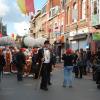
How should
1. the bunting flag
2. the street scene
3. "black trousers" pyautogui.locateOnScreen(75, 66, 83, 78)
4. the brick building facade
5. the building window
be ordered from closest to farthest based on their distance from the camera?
the street scene < "black trousers" pyautogui.locateOnScreen(75, 66, 83, 78) < the bunting flag < the brick building facade < the building window

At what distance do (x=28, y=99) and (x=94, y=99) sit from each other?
213cm

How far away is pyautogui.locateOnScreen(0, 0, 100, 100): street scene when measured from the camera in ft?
56.6

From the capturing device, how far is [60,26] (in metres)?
59.7

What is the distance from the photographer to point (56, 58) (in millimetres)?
50156

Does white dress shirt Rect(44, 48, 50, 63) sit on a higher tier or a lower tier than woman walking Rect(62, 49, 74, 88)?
higher

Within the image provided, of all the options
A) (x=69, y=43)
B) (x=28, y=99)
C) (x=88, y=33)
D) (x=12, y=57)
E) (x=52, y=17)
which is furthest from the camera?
(x=52, y=17)

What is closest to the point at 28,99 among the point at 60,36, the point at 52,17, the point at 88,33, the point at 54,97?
the point at 54,97

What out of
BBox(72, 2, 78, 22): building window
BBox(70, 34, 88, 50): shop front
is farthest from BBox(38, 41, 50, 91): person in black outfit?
BBox(72, 2, 78, 22): building window

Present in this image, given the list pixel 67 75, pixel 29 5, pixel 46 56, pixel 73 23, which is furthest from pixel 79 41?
pixel 46 56

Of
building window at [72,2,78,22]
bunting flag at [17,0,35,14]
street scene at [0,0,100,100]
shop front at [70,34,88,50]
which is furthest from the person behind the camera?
building window at [72,2,78,22]

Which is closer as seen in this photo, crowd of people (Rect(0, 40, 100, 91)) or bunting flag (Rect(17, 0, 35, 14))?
crowd of people (Rect(0, 40, 100, 91))

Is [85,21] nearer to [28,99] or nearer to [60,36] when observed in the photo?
[60,36]

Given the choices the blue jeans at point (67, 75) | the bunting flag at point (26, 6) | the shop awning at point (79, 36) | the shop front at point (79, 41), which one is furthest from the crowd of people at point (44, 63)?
the shop front at point (79, 41)

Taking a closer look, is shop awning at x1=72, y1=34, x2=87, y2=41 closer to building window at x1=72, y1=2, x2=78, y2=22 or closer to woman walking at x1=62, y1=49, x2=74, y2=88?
building window at x1=72, y1=2, x2=78, y2=22
